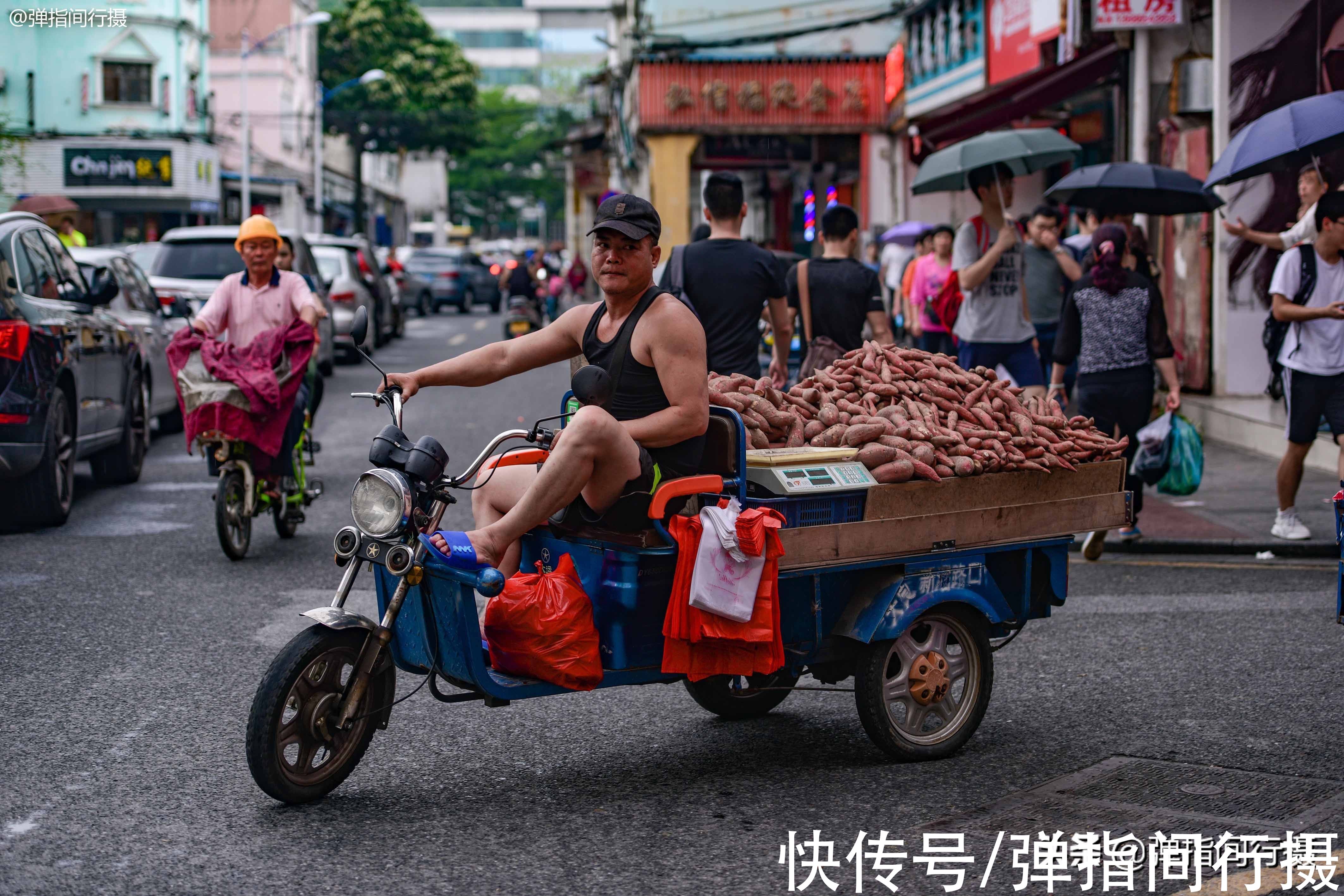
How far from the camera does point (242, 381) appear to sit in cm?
894

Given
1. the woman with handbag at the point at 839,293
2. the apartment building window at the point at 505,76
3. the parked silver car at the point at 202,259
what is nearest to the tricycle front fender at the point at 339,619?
the woman with handbag at the point at 839,293

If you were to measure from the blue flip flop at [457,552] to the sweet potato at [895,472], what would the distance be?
4.37 feet

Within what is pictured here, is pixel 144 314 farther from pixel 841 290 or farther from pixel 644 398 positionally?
pixel 644 398

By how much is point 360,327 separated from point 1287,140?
629cm

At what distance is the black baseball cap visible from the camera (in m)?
4.99

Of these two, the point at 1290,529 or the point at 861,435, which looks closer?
the point at 861,435

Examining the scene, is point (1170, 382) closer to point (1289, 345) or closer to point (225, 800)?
point (1289, 345)

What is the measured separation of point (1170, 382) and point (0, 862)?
6.76 metres

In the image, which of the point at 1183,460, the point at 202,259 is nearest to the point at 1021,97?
the point at 202,259

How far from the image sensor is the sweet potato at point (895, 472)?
522cm

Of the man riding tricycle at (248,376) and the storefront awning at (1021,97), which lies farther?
the storefront awning at (1021,97)

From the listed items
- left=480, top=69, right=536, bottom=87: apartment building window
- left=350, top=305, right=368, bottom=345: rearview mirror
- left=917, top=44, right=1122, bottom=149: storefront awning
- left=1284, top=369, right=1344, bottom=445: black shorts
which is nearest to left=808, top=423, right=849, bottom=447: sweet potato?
left=350, top=305, right=368, bottom=345: rearview mirror

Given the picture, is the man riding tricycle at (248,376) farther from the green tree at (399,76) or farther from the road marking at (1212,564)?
the green tree at (399,76)

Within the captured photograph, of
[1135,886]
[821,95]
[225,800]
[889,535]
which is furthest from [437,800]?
[821,95]
